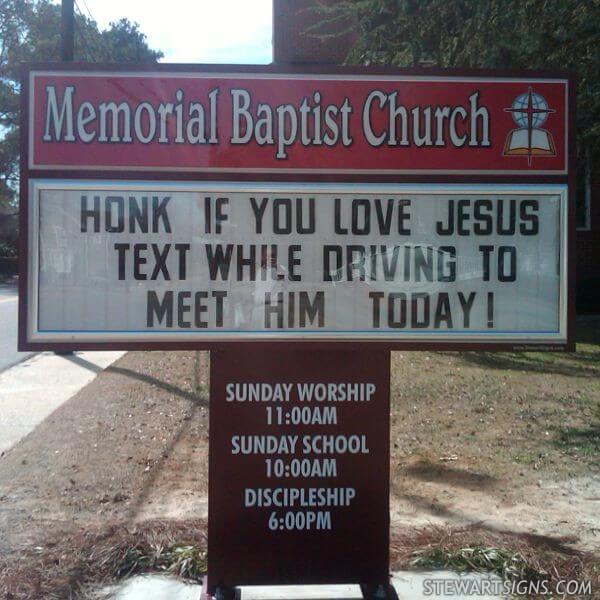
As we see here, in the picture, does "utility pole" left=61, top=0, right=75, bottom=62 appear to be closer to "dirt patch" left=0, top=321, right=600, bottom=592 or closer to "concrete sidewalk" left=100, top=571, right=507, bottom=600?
"dirt patch" left=0, top=321, right=600, bottom=592

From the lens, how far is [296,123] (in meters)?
4.92

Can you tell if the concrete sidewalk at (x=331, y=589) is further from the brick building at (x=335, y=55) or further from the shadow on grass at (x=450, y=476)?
the brick building at (x=335, y=55)

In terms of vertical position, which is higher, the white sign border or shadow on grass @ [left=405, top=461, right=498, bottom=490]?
the white sign border

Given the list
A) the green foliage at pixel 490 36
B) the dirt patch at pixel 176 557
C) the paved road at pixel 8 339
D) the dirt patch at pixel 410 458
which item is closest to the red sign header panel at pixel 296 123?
the dirt patch at pixel 176 557

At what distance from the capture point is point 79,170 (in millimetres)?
4852

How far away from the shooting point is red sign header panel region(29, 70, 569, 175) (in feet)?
15.9

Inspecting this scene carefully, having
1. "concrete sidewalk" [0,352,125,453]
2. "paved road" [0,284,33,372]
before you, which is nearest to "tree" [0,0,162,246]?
"paved road" [0,284,33,372]

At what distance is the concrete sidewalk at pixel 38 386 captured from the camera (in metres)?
9.79

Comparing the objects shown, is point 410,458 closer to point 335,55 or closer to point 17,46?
point 335,55

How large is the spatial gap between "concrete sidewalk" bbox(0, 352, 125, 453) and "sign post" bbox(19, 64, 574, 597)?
448 cm

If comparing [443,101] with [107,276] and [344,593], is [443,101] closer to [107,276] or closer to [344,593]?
[107,276]

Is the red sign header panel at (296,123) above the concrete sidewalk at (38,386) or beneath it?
above

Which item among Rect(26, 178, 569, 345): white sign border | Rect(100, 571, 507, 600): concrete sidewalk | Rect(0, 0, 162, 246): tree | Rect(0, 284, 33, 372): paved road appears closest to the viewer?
Rect(26, 178, 569, 345): white sign border

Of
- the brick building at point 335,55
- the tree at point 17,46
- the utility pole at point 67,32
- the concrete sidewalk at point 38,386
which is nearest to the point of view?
the concrete sidewalk at point 38,386
